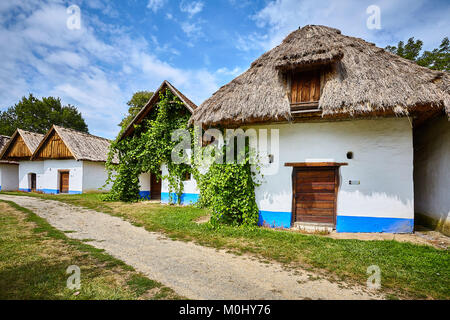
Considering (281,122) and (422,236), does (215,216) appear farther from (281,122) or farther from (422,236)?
(422,236)

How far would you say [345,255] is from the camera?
404cm

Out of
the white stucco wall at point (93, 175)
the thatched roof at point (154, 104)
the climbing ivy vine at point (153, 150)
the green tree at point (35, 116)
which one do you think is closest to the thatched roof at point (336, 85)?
the thatched roof at point (154, 104)

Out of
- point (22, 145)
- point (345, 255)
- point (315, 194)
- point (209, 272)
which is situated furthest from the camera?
point (22, 145)

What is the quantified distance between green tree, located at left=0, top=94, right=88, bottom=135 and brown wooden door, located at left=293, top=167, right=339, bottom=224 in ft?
136

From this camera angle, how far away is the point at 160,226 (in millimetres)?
6203

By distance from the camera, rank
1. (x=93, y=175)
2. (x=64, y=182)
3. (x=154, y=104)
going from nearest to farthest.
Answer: (x=154, y=104), (x=93, y=175), (x=64, y=182)

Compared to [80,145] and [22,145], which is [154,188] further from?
[22,145]

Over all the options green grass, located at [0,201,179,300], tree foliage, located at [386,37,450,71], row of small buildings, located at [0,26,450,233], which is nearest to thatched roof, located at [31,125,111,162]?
green grass, located at [0,201,179,300]

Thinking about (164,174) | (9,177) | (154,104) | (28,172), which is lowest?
(9,177)

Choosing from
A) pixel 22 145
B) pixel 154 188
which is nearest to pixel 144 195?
pixel 154 188

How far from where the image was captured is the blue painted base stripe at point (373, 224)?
5496 millimetres

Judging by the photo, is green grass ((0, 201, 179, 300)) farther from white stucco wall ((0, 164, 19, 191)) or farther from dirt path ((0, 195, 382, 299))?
white stucco wall ((0, 164, 19, 191))

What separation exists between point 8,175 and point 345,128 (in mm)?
26067

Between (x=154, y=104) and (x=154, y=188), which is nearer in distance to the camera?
(x=154, y=104)
